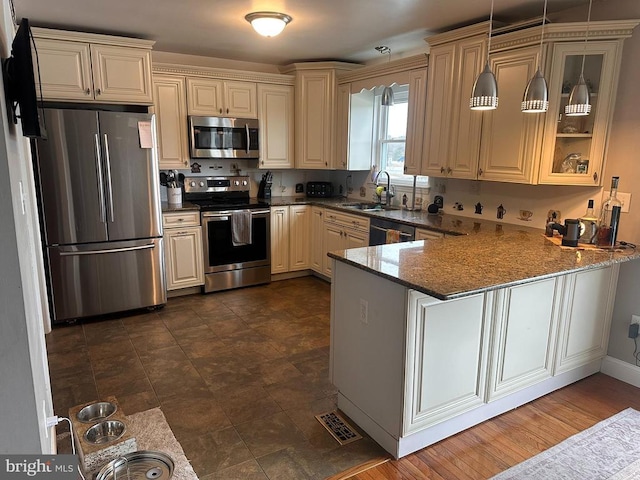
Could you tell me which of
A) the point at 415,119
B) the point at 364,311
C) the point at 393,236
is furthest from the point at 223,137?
the point at 364,311

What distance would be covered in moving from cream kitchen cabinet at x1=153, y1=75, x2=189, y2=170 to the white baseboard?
4111 millimetres

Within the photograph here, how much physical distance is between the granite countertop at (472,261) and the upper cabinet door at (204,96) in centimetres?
285

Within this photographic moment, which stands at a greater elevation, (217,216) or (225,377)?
(217,216)

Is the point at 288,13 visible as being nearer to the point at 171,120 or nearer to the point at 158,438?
the point at 171,120

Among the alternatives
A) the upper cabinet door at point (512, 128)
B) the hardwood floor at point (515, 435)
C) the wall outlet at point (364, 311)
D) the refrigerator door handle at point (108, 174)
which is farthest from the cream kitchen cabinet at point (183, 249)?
the hardwood floor at point (515, 435)

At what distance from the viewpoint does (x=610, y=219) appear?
2.78 meters

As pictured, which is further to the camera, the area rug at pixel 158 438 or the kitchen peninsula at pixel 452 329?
the kitchen peninsula at pixel 452 329

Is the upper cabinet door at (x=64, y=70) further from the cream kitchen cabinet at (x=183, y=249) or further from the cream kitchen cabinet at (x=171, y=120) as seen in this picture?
the cream kitchen cabinet at (x=183, y=249)

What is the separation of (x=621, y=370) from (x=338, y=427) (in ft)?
6.65

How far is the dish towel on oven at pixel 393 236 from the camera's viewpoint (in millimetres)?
3870

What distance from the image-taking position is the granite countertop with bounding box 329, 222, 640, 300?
1974 millimetres

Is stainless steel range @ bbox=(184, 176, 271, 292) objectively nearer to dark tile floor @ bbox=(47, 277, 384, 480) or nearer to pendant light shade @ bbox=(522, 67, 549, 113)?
dark tile floor @ bbox=(47, 277, 384, 480)

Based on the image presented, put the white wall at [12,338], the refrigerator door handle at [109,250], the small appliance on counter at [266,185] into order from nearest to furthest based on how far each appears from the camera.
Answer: the white wall at [12,338], the refrigerator door handle at [109,250], the small appliance on counter at [266,185]

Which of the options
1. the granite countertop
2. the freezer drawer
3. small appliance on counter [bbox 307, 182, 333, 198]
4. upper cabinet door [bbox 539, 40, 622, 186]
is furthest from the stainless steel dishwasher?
the freezer drawer
